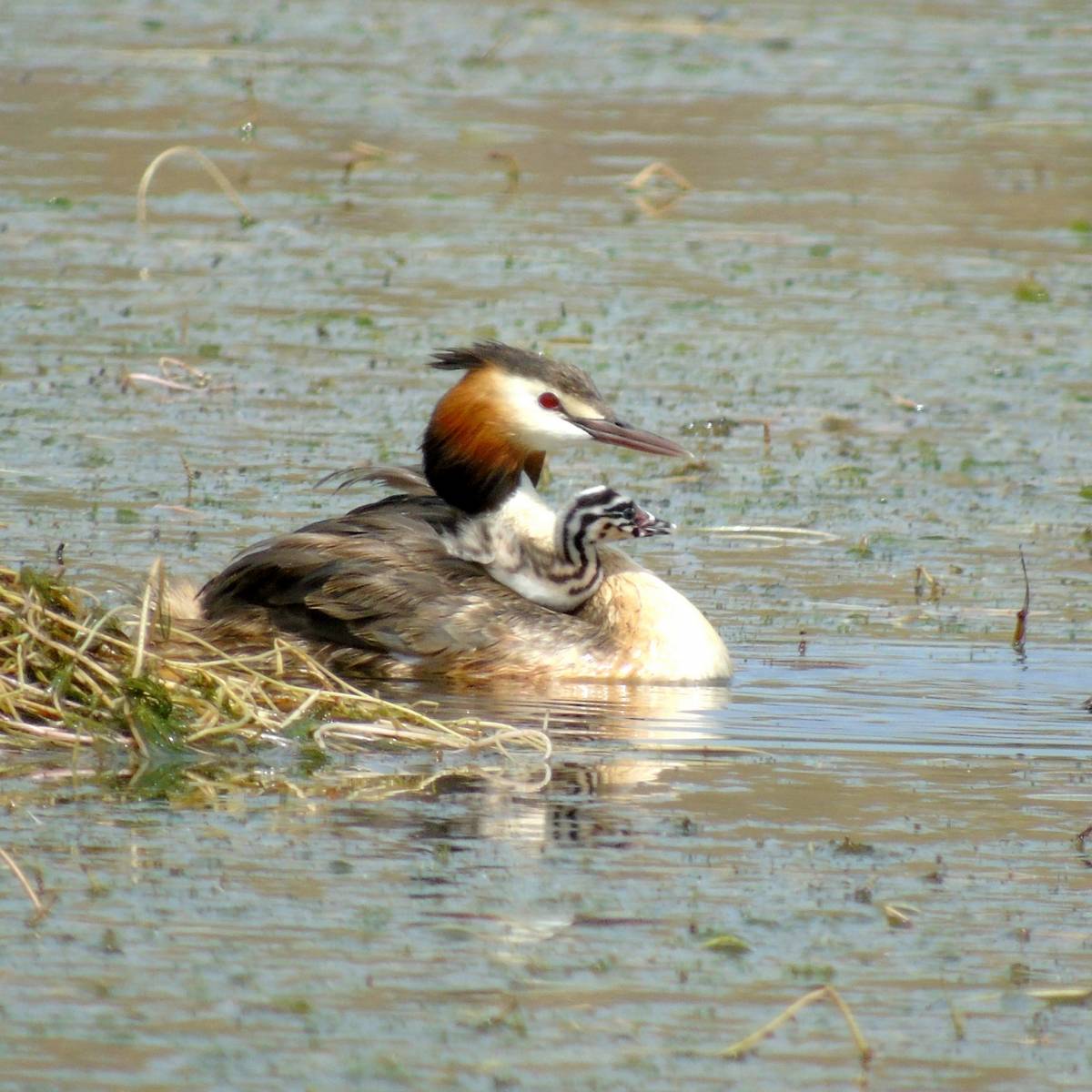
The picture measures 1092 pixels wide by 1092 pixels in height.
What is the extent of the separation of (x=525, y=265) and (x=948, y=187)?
4204 mm

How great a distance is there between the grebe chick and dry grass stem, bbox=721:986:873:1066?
3.66 m

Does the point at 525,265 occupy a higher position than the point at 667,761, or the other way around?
the point at 525,265

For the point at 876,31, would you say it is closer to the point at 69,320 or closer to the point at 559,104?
the point at 559,104

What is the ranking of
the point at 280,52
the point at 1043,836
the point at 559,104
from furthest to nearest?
the point at 280,52, the point at 559,104, the point at 1043,836

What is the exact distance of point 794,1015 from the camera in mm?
5266

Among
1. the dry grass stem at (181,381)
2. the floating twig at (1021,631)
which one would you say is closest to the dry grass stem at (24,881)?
A: the floating twig at (1021,631)

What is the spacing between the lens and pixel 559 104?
21.1m

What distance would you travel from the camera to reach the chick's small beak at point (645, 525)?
888 cm

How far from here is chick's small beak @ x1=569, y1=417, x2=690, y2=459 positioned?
8805mm

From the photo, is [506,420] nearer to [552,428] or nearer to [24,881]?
[552,428]

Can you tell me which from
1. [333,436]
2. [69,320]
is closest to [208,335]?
[69,320]

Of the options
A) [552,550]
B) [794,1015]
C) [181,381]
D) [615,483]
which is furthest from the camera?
[181,381]

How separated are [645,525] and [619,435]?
1.08 feet

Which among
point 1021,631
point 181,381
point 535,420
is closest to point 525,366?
point 535,420
